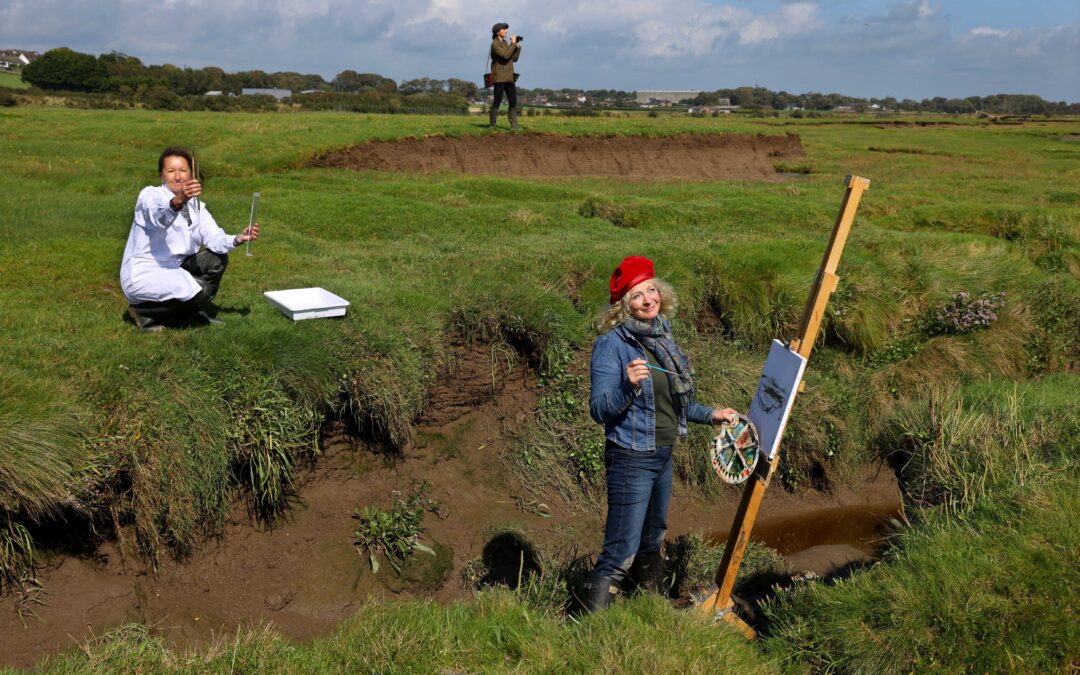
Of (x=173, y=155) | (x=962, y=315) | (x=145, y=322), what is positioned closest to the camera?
(x=173, y=155)

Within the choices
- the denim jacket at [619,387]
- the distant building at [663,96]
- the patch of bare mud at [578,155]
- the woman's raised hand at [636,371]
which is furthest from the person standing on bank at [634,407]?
the distant building at [663,96]

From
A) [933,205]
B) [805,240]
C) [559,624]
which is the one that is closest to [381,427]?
[559,624]

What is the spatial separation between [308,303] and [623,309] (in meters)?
3.75

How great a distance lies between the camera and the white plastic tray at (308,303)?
7578 mm

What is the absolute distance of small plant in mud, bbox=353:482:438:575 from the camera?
712 cm

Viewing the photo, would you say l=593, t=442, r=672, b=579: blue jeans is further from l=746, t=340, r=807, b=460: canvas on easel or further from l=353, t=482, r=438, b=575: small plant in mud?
l=353, t=482, r=438, b=575: small plant in mud

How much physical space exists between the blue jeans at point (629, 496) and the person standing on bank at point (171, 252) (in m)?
3.48

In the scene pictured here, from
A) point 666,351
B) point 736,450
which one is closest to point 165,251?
point 666,351

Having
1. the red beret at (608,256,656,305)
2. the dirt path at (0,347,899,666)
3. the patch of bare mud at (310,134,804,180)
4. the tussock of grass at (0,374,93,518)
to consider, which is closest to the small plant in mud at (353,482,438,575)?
the dirt path at (0,347,899,666)

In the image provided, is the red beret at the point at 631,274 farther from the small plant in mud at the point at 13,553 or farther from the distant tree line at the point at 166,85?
the distant tree line at the point at 166,85

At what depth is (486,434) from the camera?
337 inches

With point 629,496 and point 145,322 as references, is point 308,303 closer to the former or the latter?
point 145,322

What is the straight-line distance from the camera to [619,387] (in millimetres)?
4844

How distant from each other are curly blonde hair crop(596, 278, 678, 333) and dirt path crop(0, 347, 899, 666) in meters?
3.05
